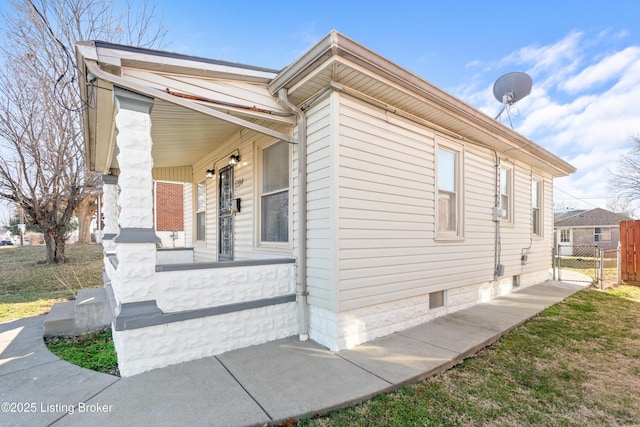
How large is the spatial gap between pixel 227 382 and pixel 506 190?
6860 millimetres

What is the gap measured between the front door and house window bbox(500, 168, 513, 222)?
5.85 meters

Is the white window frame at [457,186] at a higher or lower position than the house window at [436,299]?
higher

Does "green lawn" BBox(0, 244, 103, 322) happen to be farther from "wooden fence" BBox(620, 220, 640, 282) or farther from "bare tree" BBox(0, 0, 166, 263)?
"wooden fence" BBox(620, 220, 640, 282)

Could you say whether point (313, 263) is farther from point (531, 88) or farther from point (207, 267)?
point (531, 88)

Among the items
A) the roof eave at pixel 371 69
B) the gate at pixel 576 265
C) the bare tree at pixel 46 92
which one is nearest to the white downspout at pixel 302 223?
the roof eave at pixel 371 69

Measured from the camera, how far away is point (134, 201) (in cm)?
287

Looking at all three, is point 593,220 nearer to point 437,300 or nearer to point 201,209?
point 437,300

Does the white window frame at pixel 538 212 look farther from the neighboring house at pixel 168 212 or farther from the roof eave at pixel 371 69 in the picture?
the neighboring house at pixel 168 212

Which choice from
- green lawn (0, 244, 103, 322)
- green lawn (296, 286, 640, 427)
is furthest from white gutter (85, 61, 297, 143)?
green lawn (0, 244, 103, 322)

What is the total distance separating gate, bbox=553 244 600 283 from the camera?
8.71m

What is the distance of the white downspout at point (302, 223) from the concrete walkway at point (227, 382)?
326 mm

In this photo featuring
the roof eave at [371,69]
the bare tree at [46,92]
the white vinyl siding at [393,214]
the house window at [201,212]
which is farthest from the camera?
the bare tree at [46,92]

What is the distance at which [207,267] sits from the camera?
3.28 meters

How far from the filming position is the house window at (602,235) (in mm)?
22078
